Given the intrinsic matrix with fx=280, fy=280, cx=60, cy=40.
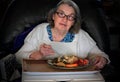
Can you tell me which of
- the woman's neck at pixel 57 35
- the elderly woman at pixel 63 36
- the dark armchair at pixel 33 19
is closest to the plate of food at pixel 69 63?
the elderly woman at pixel 63 36

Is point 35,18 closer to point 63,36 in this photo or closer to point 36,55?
point 63,36

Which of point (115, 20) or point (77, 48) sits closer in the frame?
point (77, 48)

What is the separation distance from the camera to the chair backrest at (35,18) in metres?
2.16

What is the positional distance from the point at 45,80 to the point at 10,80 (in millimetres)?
434

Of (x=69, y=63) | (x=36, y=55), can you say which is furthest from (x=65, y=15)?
(x=69, y=63)

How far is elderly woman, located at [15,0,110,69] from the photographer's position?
1913mm

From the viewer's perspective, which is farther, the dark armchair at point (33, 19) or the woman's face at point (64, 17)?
the dark armchair at point (33, 19)

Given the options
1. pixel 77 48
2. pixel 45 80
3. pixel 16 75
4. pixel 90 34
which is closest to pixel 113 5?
pixel 90 34

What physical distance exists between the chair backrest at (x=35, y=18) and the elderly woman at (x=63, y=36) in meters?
0.10

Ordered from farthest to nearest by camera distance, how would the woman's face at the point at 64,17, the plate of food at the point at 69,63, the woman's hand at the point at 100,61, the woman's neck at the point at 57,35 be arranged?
the woman's neck at the point at 57,35 → the woman's face at the point at 64,17 → the woman's hand at the point at 100,61 → the plate of food at the point at 69,63

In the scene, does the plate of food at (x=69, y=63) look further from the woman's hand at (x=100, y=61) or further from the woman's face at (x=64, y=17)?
the woman's face at (x=64, y=17)

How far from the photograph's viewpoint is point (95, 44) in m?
2.09

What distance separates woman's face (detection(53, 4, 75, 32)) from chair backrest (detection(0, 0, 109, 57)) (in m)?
0.27

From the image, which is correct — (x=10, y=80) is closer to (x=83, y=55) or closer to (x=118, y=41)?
(x=83, y=55)
